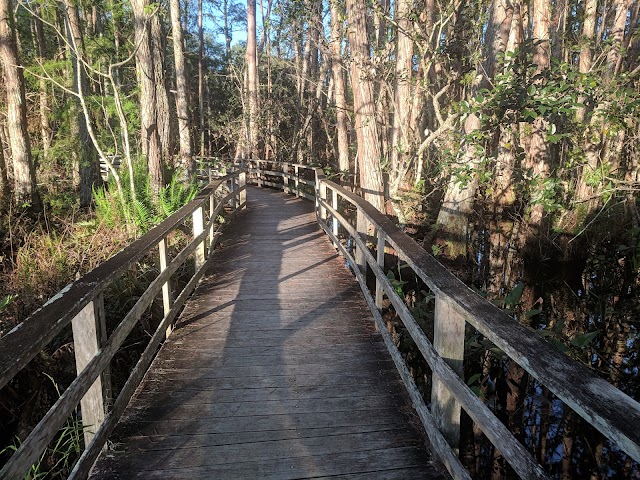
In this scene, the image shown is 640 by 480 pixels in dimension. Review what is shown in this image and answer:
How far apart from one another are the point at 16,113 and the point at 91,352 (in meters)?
9.22

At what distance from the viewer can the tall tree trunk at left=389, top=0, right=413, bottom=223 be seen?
9.80 m

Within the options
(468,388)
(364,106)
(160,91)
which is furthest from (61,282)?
(160,91)

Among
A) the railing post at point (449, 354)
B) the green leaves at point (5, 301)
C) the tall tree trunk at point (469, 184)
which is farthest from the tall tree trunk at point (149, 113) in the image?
the railing post at point (449, 354)

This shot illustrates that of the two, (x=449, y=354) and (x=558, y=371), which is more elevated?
(x=558, y=371)

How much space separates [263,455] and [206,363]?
1352 mm

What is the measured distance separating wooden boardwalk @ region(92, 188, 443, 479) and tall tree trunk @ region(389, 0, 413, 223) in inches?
183

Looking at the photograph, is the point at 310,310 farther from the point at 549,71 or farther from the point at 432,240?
the point at 432,240

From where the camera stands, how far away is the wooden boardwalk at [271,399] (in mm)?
2770

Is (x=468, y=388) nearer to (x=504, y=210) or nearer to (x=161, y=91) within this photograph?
(x=504, y=210)

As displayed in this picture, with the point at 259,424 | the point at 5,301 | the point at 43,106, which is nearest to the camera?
the point at 259,424

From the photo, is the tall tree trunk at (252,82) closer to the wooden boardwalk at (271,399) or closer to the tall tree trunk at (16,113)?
the tall tree trunk at (16,113)

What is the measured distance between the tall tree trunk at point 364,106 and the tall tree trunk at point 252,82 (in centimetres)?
1307

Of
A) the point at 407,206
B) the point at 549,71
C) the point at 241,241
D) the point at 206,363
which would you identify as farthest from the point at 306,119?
the point at 206,363

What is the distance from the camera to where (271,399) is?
11.4 ft
